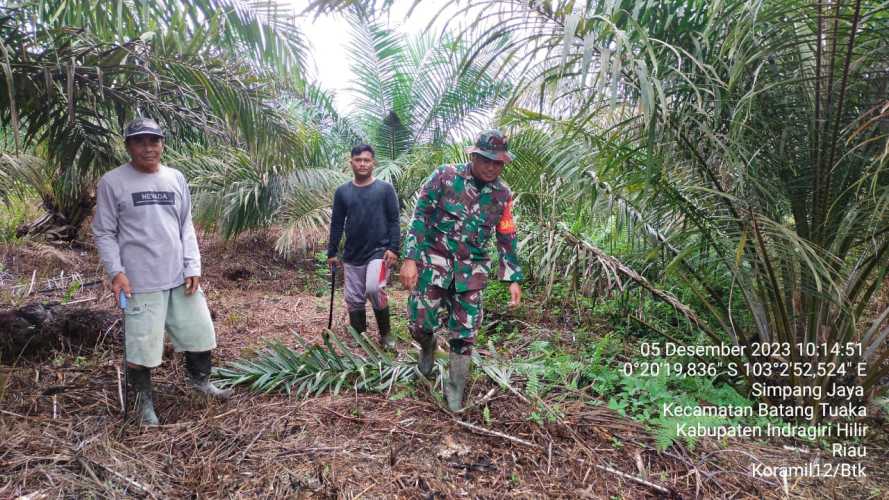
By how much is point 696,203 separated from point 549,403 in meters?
1.50

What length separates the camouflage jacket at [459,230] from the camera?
3014 mm

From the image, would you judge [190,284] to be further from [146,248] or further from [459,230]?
[459,230]

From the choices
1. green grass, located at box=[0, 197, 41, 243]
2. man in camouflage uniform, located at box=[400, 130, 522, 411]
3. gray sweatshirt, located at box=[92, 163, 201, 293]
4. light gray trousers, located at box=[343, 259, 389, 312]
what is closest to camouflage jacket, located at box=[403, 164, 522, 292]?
man in camouflage uniform, located at box=[400, 130, 522, 411]

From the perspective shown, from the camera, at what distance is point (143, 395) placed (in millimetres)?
2908

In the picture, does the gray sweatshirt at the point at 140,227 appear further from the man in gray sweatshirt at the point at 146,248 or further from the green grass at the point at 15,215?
the green grass at the point at 15,215

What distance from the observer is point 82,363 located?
3570 mm

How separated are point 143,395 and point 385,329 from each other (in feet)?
6.14

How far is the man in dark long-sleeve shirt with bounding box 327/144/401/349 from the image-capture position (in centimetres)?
415

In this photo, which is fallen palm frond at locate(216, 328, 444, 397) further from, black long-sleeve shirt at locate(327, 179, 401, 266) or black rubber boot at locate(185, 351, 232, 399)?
black long-sleeve shirt at locate(327, 179, 401, 266)

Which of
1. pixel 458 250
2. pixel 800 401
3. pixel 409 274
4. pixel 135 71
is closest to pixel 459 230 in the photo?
pixel 458 250

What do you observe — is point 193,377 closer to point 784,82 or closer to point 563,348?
point 563,348

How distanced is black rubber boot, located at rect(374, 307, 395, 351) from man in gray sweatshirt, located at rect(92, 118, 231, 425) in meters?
A: 1.55

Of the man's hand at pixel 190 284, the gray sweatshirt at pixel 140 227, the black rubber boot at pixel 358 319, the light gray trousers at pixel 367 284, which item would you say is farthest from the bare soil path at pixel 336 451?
the black rubber boot at pixel 358 319

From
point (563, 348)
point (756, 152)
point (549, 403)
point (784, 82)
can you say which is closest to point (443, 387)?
point (549, 403)
